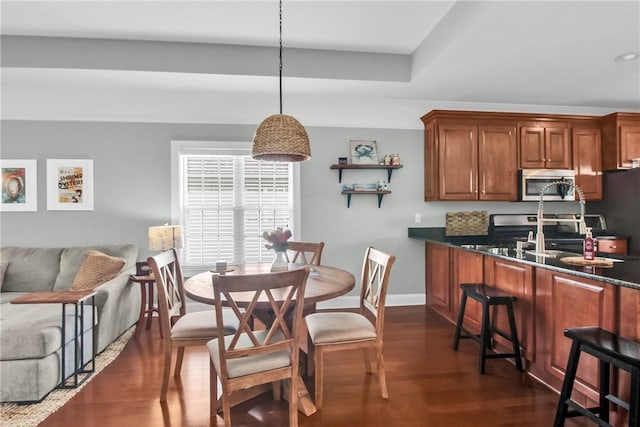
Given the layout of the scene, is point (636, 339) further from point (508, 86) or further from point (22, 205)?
point (22, 205)

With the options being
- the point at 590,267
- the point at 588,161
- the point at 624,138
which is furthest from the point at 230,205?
the point at 624,138

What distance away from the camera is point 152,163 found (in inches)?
152

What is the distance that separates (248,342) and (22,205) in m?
3.46

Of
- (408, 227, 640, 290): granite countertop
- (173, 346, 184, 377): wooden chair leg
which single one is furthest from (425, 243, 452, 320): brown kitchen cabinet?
(173, 346, 184, 377): wooden chair leg

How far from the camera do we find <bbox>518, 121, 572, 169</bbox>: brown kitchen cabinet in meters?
4.06

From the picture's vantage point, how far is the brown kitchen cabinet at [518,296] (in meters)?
2.45

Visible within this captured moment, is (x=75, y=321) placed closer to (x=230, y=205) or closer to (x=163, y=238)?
(x=163, y=238)

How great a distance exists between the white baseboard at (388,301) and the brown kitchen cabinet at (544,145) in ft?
6.73

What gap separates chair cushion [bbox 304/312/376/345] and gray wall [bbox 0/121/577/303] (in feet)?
6.02

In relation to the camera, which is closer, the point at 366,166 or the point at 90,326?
the point at 90,326

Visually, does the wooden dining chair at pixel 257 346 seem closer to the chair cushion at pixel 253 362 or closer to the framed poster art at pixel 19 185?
the chair cushion at pixel 253 362

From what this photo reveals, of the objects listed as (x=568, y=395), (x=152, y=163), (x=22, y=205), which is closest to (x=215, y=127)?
(x=152, y=163)

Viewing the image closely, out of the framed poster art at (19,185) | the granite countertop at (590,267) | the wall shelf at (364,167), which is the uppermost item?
the wall shelf at (364,167)

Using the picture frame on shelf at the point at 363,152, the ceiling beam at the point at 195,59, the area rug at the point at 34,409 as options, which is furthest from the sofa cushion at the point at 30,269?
the picture frame on shelf at the point at 363,152
